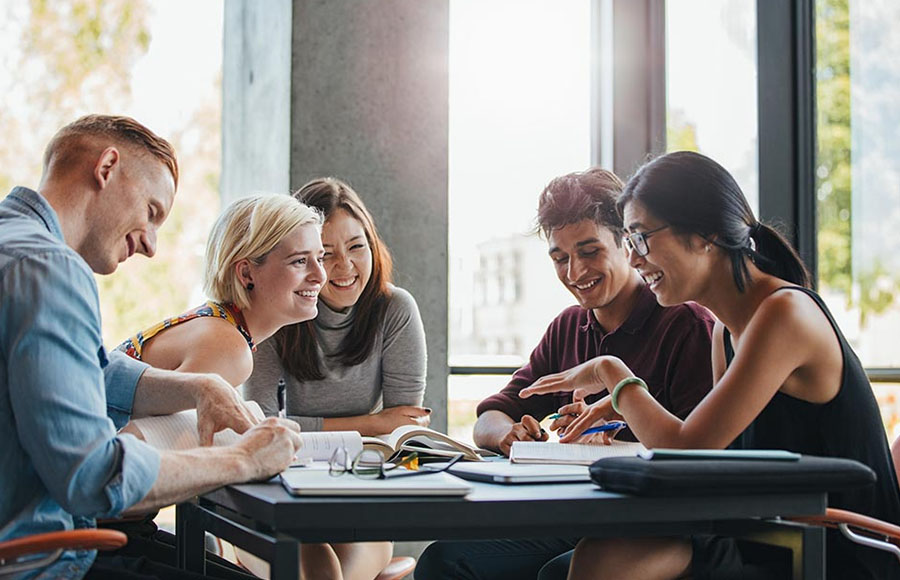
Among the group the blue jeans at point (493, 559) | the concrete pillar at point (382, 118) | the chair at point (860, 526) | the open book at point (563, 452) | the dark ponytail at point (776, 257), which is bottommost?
the blue jeans at point (493, 559)

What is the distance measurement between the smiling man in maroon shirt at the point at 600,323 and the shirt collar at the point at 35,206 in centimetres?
116

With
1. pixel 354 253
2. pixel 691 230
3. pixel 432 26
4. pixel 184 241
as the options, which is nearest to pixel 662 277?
pixel 691 230

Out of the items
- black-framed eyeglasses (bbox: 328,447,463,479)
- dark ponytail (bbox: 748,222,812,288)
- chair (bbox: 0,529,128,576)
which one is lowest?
chair (bbox: 0,529,128,576)

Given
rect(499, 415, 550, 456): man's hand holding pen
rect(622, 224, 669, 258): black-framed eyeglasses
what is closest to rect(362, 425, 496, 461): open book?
rect(499, 415, 550, 456): man's hand holding pen

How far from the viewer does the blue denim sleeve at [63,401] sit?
139cm

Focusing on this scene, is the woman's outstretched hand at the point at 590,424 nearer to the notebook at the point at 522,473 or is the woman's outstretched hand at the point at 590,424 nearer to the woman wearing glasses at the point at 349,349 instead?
the notebook at the point at 522,473

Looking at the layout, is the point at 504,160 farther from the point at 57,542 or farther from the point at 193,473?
the point at 57,542

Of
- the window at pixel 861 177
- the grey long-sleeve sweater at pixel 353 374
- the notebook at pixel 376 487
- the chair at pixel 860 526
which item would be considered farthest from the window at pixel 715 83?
the notebook at pixel 376 487

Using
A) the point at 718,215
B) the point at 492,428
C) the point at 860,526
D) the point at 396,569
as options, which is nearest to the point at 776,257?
the point at 718,215

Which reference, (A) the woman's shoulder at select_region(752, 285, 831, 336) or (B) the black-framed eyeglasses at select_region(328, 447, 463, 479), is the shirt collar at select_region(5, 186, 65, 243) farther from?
(A) the woman's shoulder at select_region(752, 285, 831, 336)

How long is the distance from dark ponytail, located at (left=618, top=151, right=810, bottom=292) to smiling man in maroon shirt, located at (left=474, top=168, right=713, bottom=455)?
15.0 inches

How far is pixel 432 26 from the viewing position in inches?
156

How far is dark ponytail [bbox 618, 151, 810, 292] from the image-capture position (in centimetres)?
211

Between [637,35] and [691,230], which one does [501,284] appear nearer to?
[637,35]
